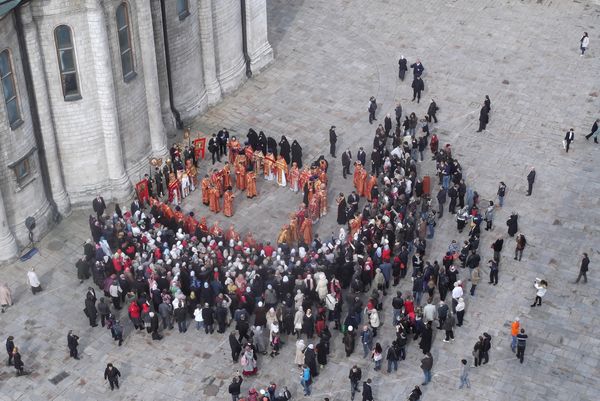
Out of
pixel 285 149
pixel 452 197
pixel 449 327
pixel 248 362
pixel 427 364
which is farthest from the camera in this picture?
pixel 285 149

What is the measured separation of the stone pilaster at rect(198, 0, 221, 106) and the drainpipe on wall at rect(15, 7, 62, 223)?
510 inches

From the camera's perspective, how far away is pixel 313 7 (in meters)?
78.1

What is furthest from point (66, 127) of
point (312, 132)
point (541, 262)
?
point (541, 262)

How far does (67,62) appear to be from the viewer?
54.8 m

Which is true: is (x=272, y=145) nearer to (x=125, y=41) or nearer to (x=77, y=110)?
(x=125, y=41)

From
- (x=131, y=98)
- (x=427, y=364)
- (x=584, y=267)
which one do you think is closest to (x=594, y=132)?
(x=584, y=267)

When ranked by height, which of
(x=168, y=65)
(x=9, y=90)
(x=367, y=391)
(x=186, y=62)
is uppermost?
(x=9, y=90)

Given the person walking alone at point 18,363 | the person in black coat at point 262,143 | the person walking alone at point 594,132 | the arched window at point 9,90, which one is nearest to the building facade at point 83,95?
the arched window at point 9,90

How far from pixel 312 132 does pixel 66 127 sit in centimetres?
1484

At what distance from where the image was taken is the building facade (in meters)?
53.2

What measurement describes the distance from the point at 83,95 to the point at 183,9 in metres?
9.23

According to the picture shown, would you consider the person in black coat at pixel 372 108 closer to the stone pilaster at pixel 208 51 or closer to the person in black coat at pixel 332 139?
the person in black coat at pixel 332 139

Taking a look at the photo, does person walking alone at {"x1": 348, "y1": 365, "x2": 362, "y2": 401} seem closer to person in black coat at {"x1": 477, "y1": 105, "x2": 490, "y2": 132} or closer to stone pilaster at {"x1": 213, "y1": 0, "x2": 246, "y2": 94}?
person in black coat at {"x1": 477, "y1": 105, "x2": 490, "y2": 132}

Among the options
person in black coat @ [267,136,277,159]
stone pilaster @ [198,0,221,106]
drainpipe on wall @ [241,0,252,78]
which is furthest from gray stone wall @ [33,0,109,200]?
drainpipe on wall @ [241,0,252,78]
